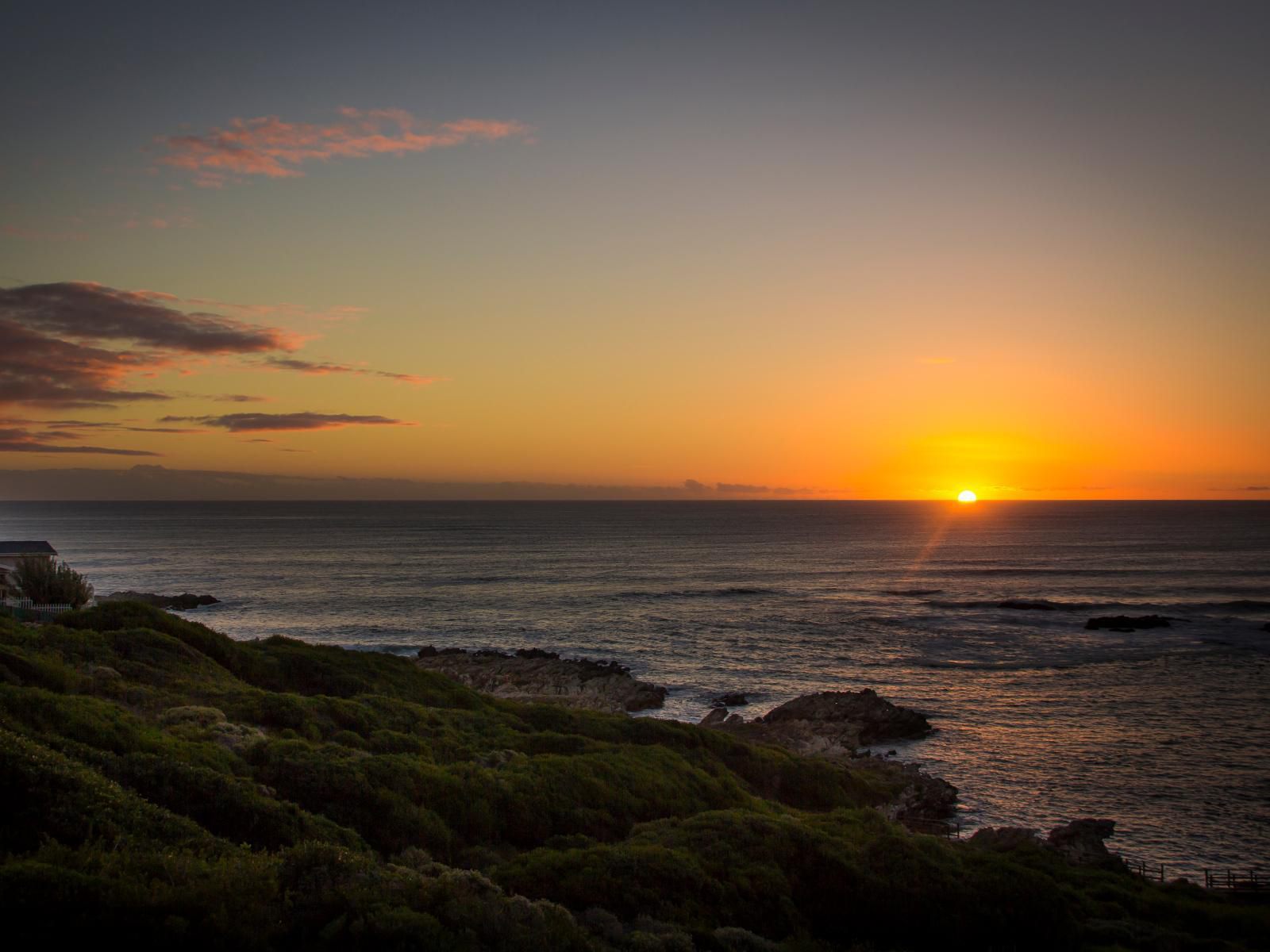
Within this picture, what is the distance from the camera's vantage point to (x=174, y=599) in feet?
273

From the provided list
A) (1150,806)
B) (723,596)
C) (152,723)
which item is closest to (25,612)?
(152,723)

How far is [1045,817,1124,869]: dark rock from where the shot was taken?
2308 centimetres

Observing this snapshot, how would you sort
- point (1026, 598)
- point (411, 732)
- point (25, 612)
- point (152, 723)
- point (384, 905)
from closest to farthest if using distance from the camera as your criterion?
point (384, 905) → point (152, 723) → point (411, 732) → point (25, 612) → point (1026, 598)

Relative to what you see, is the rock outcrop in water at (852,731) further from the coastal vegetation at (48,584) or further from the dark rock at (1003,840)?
the coastal vegetation at (48,584)

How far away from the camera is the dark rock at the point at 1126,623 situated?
72.2m

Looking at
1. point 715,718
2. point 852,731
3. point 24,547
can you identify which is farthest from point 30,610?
point 852,731

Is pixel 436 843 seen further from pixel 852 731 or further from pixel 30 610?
pixel 30 610

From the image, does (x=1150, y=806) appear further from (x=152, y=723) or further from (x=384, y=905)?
(x=152, y=723)

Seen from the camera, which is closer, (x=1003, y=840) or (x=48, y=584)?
(x=1003, y=840)

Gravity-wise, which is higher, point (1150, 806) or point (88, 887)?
point (88, 887)

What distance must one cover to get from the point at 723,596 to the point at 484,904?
82.9 m

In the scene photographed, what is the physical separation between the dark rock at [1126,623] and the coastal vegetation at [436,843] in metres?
56.5

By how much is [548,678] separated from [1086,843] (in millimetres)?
33119

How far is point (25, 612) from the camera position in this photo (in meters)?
39.7
